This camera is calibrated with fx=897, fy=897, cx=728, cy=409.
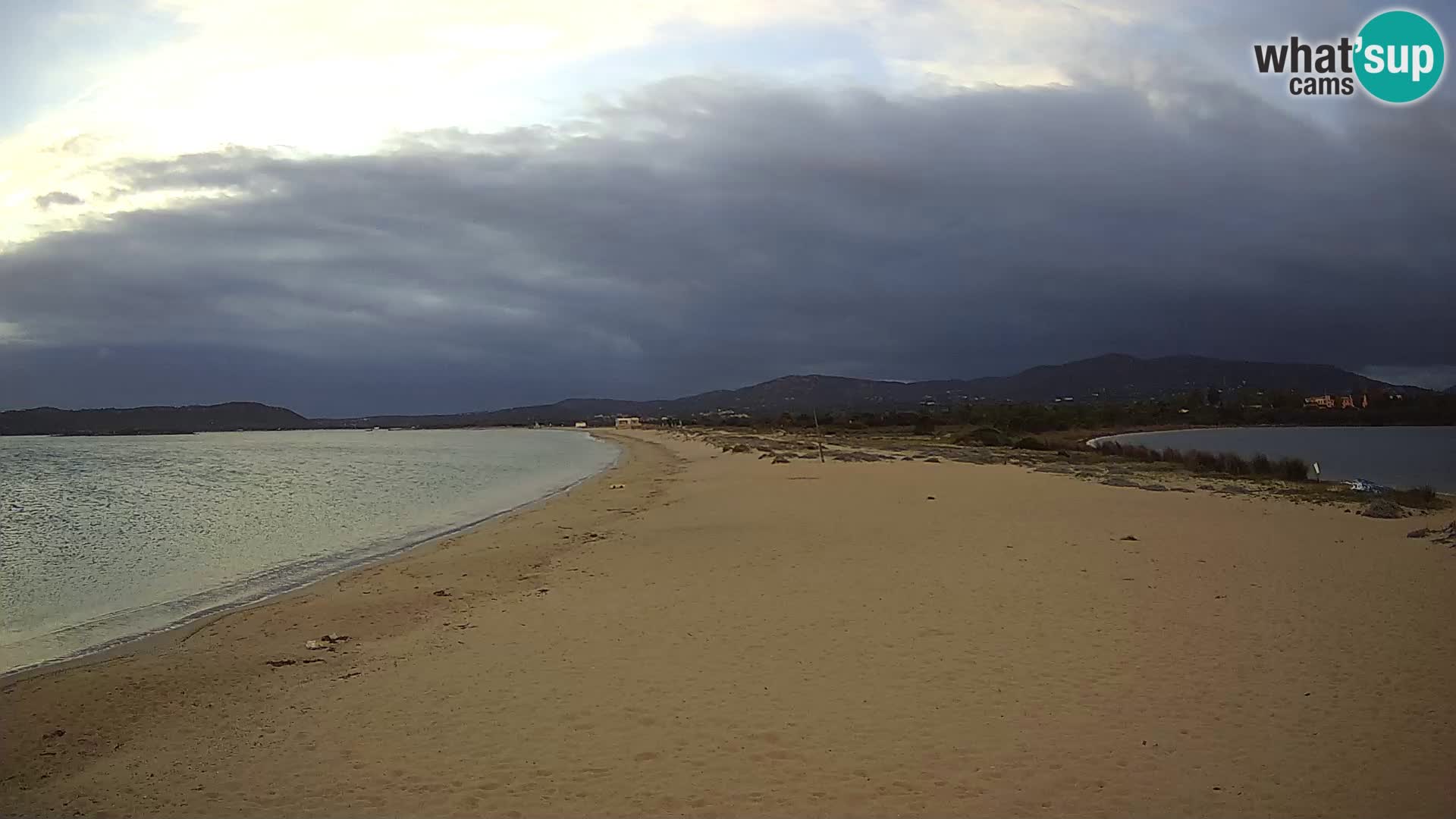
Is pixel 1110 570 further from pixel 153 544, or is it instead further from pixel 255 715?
pixel 153 544

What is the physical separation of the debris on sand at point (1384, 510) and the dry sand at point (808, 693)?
4853 mm

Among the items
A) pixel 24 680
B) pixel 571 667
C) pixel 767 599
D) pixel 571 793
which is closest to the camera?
pixel 571 793

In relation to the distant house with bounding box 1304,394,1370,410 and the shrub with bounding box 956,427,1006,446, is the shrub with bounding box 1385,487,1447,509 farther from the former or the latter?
the distant house with bounding box 1304,394,1370,410

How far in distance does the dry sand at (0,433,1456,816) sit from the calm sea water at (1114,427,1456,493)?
986 inches

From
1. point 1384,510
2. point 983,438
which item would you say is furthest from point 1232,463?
point 983,438

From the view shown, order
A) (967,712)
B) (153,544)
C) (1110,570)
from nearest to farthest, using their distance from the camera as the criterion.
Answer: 1. (967,712)
2. (1110,570)
3. (153,544)

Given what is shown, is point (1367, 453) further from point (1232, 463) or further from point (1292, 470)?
point (1292, 470)

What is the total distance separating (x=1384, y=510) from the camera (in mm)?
17531

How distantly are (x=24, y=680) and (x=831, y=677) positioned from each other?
8108 millimetres

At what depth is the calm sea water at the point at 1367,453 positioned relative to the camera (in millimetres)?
35750

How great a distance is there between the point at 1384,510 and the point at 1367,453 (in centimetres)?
4412

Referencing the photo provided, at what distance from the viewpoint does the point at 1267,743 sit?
5793mm

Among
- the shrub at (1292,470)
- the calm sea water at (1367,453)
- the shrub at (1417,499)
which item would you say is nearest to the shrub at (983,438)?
the calm sea water at (1367,453)

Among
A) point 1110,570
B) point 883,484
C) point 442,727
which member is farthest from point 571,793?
point 883,484
